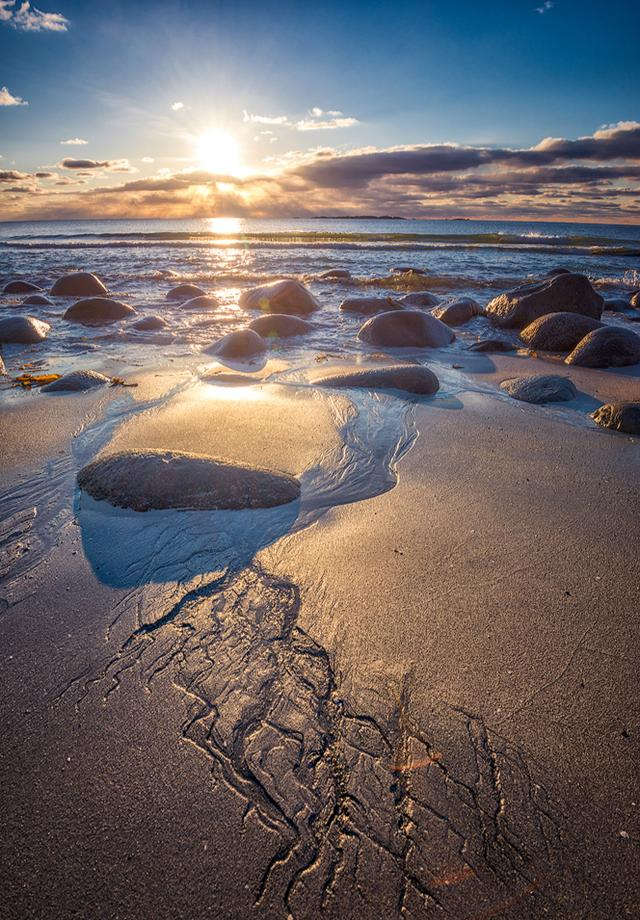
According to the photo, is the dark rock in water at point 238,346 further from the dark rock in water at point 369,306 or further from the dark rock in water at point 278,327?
the dark rock in water at point 369,306

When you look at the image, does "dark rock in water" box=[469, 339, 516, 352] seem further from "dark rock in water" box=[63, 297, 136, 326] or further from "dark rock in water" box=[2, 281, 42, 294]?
"dark rock in water" box=[2, 281, 42, 294]

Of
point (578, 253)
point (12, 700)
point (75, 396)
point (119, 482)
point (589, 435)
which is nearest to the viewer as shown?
point (12, 700)

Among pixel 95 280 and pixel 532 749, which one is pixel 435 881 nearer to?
pixel 532 749

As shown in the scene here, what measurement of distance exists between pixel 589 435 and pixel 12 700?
3.71 meters

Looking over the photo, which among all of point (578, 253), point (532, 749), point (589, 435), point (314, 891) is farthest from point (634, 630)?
point (578, 253)

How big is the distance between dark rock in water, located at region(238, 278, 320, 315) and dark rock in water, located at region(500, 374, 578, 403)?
5570 mm

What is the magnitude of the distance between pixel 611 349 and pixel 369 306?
4.68 metres

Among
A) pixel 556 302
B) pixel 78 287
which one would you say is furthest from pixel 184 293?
pixel 556 302

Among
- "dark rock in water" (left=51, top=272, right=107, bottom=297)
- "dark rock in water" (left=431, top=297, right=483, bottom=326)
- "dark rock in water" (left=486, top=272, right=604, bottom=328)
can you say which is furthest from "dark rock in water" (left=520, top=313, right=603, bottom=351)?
"dark rock in water" (left=51, top=272, right=107, bottom=297)

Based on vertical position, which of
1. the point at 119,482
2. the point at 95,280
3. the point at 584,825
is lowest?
the point at 584,825

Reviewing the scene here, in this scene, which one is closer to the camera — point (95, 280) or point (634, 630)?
point (634, 630)

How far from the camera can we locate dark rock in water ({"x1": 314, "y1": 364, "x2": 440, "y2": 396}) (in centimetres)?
423

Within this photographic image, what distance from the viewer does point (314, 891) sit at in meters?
1.03

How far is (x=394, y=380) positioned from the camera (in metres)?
4.26
